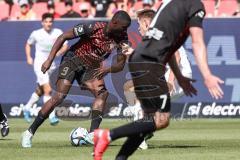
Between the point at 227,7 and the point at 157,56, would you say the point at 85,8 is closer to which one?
the point at 227,7

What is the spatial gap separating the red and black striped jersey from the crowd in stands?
1110 cm

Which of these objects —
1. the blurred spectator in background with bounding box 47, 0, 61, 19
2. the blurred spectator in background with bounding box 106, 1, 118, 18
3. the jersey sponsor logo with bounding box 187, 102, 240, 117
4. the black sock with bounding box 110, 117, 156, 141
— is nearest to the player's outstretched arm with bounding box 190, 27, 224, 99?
the black sock with bounding box 110, 117, 156, 141

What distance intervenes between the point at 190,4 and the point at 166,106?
119 cm

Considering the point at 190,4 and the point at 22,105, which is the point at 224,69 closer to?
the point at 22,105

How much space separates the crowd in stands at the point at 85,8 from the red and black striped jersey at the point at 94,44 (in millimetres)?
11104

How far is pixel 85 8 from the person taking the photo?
86.2ft

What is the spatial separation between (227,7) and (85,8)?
174 inches

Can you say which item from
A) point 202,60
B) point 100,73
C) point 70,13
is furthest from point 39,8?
point 202,60

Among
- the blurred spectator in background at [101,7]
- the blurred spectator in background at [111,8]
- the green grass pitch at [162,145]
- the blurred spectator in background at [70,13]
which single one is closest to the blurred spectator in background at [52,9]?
the blurred spectator in background at [70,13]

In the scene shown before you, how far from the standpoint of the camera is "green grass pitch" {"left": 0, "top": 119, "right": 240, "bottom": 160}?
12.7m

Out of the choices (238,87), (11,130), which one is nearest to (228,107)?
(238,87)

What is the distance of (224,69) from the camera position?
955 inches

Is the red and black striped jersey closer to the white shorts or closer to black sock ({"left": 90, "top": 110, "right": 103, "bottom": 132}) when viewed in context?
black sock ({"left": 90, "top": 110, "right": 103, "bottom": 132})

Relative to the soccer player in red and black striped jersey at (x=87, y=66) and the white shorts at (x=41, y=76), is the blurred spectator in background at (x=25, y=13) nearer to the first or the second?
the white shorts at (x=41, y=76)
